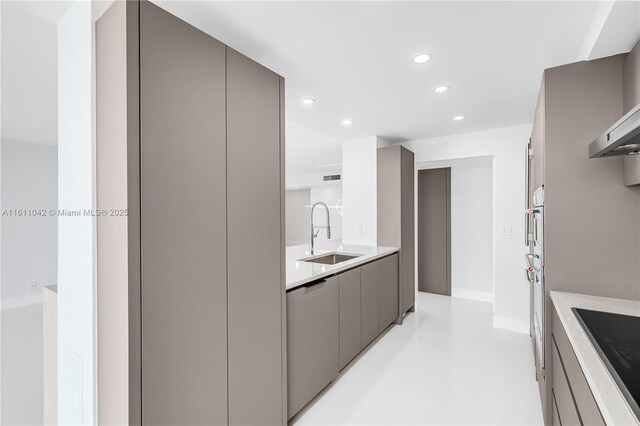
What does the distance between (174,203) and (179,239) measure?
0.15 meters

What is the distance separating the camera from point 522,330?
3346 millimetres

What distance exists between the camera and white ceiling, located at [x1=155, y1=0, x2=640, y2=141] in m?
1.46

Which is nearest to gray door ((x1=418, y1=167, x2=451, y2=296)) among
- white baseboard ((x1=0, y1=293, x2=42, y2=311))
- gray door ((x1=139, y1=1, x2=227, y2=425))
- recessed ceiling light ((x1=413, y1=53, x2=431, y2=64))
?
recessed ceiling light ((x1=413, y1=53, x2=431, y2=64))

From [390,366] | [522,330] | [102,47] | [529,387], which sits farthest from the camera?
[522,330]

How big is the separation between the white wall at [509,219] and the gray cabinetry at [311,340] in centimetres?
237

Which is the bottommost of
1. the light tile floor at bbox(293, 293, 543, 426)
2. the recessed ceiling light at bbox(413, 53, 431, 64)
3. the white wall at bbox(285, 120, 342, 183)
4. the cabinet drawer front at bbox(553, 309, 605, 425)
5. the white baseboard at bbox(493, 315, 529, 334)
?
the light tile floor at bbox(293, 293, 543, 426)

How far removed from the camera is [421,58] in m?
1.93

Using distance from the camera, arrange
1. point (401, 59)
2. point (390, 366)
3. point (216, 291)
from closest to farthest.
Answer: point (216, 291) < point (401, 59) < point (390, 366)

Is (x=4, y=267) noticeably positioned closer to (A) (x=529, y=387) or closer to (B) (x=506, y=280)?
(A) (x=529, y=387)

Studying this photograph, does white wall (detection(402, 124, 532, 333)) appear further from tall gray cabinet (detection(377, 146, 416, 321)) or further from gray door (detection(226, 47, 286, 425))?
gray door (detection(226, 47, 286, 425))

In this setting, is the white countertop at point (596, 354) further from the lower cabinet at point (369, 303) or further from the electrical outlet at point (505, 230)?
the electrical outlet at point (505, 230)

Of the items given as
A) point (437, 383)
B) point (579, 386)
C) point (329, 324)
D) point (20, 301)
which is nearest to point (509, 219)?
point (437, 383)

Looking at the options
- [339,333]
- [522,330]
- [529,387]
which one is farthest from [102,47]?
[522,330]

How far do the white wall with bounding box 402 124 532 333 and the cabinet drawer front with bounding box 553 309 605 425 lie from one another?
2238mm
